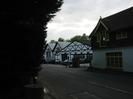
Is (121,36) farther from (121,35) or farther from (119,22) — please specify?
(119,22)

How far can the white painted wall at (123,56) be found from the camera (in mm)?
29922

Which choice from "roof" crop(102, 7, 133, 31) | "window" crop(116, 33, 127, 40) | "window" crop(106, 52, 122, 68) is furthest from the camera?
"window" crop(106, 52, 122, 68)

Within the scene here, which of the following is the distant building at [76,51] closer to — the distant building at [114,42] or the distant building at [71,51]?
the distant building at [71,51]

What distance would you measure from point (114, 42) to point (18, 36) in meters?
24.6

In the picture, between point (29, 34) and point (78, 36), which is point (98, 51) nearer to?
point (29, 34)

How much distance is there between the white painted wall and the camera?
29.9 meters

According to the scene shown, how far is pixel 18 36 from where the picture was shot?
415 inches

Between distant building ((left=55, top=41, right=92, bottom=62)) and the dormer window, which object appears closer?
the dormer window

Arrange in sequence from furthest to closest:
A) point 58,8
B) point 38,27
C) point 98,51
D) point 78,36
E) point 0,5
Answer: point 78,36
point 98,51
point 58,8
point 38,27
point 0,5

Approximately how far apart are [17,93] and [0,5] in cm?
359

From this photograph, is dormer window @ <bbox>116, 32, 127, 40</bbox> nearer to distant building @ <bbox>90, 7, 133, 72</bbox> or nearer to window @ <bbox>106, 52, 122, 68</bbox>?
distant building @ <bbox>90, 7, 133, 72</bbox>

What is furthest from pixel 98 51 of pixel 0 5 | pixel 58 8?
pixel 0 5

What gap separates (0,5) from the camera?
956 centimetres

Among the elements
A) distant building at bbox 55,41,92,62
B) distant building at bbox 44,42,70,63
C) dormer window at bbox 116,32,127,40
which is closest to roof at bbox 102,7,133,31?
dormer window at bbox 116,32,127,40
